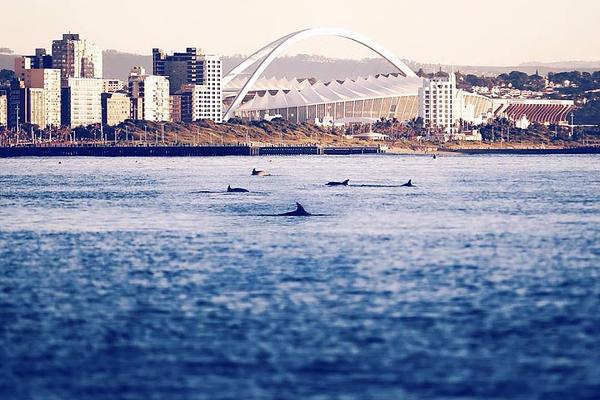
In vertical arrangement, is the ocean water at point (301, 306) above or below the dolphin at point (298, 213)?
above

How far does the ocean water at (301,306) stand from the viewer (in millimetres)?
26922

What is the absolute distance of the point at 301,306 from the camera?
119ft

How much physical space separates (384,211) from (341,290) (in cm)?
3661

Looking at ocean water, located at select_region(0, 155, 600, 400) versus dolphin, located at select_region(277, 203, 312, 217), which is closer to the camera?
ocean water, located at select_region(0, 155, 600, 400)

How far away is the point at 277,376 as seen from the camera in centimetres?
2728

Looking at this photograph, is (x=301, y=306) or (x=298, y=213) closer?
(x=301, y=306)

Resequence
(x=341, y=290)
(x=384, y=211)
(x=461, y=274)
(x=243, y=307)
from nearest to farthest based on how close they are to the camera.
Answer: (x=243, y=307)
(x=341, y=290)
(x=461, y=274)
(x=384, y=211)

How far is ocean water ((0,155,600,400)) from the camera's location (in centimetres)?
2692

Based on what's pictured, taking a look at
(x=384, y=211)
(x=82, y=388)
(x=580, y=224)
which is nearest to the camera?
(x=82, y=388)

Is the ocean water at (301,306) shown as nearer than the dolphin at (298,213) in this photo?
Yes

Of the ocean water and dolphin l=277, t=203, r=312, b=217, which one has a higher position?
the ocean water

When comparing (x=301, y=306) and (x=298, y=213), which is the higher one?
(x=301, y=306)

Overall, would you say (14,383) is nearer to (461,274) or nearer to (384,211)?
(461,274)

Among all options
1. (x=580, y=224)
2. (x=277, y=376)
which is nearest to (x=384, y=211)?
(x=580, y=224)
